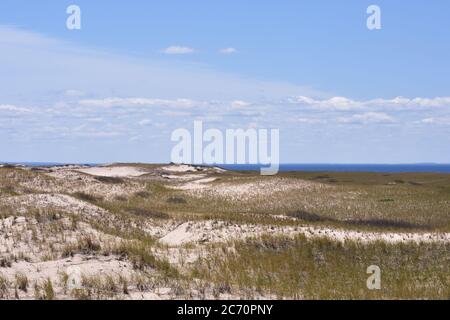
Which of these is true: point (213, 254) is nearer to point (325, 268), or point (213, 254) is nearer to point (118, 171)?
point (325, 268)

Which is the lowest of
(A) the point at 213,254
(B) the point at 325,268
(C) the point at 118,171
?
(C) the point at 118,171

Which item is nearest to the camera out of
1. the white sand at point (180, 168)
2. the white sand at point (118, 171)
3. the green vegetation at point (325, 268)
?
the green vegetation at point (325, 268)

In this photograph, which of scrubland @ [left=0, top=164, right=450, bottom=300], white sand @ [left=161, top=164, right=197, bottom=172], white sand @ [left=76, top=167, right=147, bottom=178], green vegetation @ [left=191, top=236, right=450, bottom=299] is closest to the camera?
scrubland @ [left=0, top=164, right=450, bottom=300]

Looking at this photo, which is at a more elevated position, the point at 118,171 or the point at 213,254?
the point at 213,254

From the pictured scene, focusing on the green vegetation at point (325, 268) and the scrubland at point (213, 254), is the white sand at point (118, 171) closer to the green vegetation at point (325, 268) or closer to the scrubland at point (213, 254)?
the scrubland at point (213, 254)

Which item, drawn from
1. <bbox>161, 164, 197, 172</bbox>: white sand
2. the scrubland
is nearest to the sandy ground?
<bbox>161, 164, 197, 172</bbox>: white sand

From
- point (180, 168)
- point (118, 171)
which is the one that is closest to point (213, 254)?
point (118, 171)

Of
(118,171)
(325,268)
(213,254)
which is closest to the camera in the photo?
(325,268)

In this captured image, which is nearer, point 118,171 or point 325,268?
point 325,268

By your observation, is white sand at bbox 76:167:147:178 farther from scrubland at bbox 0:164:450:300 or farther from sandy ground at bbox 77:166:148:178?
scrubland at bbox 0:164:450:300

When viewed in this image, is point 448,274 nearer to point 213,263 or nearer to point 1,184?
point 213,263

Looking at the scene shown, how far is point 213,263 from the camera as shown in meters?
20.5

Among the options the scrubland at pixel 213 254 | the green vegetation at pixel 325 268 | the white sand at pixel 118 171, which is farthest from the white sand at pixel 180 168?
the green vegetation at pixel 325 268

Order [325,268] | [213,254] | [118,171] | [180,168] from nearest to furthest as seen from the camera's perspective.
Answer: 1. [325,268]
2. [213,254]
3. [118,171]
4. [180,168]
